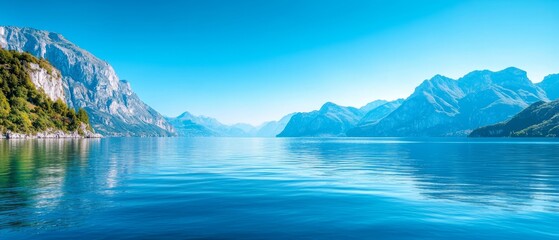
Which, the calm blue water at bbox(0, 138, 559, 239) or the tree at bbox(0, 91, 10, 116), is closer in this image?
the calm blue water at bbox(0, 138, 559, 239)

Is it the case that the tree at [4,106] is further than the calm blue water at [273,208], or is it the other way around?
the tree at [4,106]

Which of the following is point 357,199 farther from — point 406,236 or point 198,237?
point 198,237

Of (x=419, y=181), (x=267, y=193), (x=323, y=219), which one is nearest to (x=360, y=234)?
(x=323, y=219)

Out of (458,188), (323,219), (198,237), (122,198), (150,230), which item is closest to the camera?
(198,237)

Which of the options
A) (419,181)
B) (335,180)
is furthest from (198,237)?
(419,181)

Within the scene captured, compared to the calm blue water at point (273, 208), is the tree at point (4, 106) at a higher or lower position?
higher

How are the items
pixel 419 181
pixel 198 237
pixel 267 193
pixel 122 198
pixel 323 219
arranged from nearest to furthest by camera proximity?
pixel 198 237 < pixel 323 219 < pixel 122 198 < pixel 267 193 < pixel 419 181

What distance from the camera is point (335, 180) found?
36875mm

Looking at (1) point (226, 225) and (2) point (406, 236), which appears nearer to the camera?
(2) point (406, 236)

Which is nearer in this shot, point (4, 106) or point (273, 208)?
point (273, 208)

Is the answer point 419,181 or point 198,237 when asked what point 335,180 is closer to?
point 419,181

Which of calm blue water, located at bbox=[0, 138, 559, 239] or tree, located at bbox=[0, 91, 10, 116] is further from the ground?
tree, located at bbox=[0, 91, 10, 116]

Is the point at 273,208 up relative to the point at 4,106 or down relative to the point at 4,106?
down

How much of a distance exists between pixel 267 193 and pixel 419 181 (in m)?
17.5
